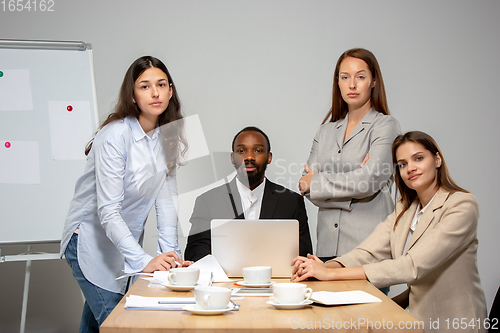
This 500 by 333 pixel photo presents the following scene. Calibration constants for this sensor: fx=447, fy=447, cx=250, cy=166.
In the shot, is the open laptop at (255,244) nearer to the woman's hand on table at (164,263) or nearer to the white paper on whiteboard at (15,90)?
the woman's hand on table at (164,263)

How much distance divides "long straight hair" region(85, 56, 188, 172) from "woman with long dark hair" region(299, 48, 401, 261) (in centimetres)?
58

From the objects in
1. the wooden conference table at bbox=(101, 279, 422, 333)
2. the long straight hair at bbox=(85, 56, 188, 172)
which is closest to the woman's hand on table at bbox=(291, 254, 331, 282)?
the wooden conference table at bbox=(101, 279, 422, 333)

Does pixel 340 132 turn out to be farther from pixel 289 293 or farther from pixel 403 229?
pixel 289 293

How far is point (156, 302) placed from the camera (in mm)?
1146

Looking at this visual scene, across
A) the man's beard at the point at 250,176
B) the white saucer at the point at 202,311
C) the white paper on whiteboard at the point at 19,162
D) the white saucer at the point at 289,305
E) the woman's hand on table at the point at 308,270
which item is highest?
the white paper on whiteboard at the point at 19,162

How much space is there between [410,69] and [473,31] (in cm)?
59

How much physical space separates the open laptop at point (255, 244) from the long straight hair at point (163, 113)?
53cm

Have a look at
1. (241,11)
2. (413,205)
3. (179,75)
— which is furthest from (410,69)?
(413,205)

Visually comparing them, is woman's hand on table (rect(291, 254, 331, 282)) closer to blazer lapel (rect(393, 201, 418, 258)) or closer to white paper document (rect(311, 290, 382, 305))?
white paper document (rect(311, 290, 382, 305))

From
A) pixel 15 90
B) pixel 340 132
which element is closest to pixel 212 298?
pixel 340 132

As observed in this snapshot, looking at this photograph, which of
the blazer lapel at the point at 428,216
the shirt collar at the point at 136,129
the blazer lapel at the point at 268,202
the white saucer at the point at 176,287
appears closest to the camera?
the white saucer at the point at 176,287

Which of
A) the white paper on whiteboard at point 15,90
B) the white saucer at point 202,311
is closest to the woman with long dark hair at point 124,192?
the white saucer at point 202,311

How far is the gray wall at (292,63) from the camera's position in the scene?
3.24 metres

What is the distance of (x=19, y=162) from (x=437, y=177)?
2137 mm
